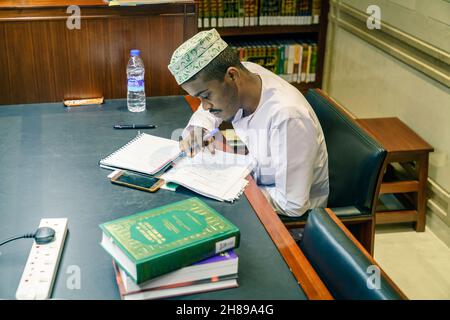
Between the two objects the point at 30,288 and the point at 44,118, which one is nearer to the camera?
the point at 30,288

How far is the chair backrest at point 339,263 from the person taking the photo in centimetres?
135

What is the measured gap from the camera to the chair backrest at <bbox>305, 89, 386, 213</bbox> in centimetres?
205

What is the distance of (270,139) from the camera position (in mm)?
2064

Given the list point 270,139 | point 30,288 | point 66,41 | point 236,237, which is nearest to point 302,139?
point 270,139

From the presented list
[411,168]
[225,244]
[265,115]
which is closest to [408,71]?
[411,168]

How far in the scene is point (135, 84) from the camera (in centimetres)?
256

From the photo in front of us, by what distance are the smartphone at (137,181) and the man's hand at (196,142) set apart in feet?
0.73

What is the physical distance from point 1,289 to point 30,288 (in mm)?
75

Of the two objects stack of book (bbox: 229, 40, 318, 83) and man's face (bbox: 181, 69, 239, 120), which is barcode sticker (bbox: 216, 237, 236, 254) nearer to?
man's face (bbox: 181, 69, 239, 120)

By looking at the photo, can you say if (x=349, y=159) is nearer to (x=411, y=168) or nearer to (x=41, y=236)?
(x=41, y=236)

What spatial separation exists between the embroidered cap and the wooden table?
139 centimetres

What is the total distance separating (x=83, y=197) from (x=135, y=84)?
800 mm

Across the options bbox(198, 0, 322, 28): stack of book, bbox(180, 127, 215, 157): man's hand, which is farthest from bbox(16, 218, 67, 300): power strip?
bbox(198, 0, 322, 28): stack of book
